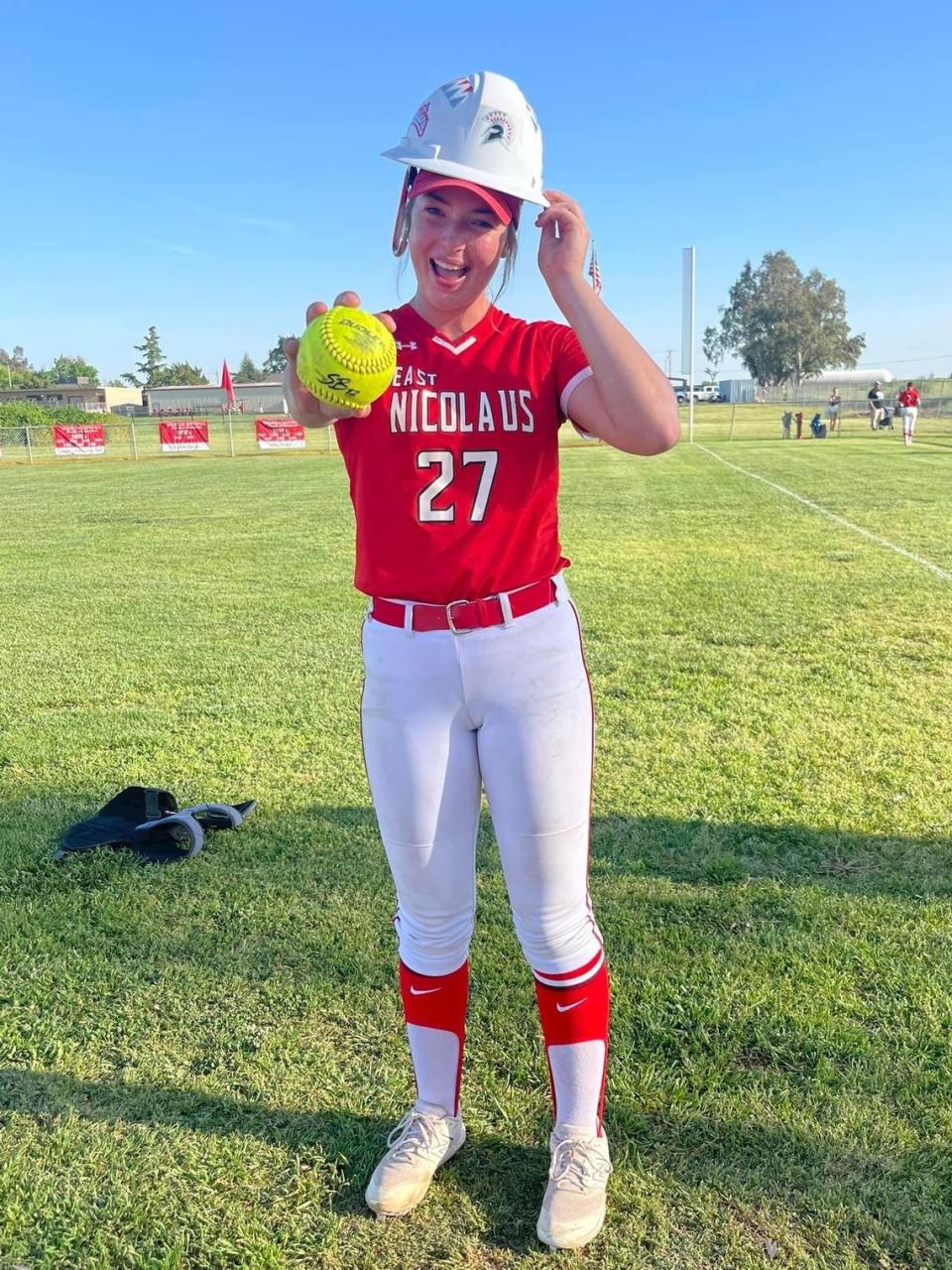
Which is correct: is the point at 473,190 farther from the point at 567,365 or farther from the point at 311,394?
the point at 311,394

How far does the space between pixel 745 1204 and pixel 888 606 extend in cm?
643

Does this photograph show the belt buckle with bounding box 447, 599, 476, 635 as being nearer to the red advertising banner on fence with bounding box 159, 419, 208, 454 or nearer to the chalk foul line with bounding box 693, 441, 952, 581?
the chalk foul line with bounding box 693, 441, 952, 581

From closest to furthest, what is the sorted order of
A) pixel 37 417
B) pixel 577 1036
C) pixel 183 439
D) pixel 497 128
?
pixel 497 128
pixel 577 1036
pixel 183 439
pixel 37 417

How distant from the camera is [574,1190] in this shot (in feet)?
6.90

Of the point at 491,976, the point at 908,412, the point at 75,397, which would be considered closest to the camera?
the point at 491,976

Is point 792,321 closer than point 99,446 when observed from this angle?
No

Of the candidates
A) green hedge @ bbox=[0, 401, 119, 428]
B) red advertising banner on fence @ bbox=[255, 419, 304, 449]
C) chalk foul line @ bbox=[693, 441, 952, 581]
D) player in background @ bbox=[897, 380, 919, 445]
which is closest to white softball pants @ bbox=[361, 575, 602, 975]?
chalk foul line @ bbox=[693, 441, 952, 581]

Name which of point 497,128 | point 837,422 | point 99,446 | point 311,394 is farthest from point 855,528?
point 99,446

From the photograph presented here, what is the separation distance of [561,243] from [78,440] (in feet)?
117

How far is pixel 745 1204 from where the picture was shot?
2152 millimetres

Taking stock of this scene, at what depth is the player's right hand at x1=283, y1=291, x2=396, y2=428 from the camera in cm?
190

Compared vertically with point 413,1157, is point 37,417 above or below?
above

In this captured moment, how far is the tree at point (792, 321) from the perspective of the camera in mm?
91375

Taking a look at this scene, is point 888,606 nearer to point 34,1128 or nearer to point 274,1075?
point 274,1075
